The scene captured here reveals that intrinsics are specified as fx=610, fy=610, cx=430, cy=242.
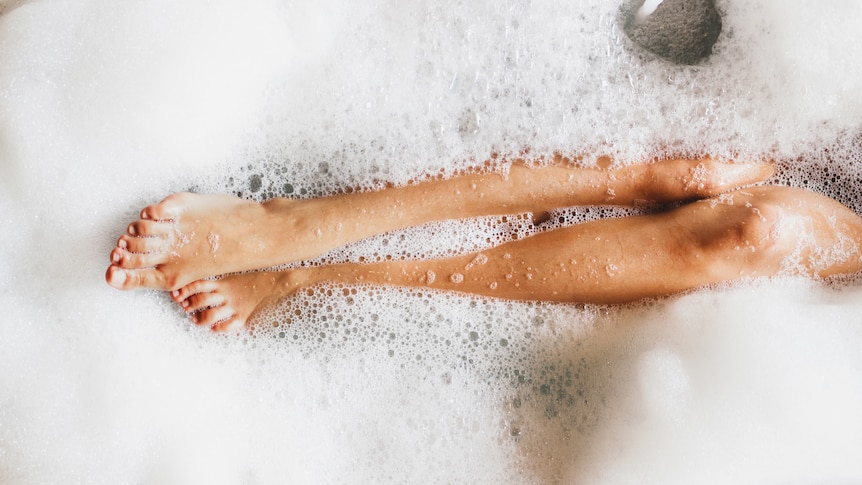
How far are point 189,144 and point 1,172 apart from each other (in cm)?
28

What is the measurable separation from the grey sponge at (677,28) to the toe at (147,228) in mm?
783

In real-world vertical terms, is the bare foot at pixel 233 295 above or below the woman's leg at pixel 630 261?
above

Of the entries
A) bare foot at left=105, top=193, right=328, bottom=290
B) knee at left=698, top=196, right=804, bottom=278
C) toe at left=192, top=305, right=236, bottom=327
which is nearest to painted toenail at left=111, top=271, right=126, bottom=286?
bare foot at left=105, top=193, right=328, bottom=290

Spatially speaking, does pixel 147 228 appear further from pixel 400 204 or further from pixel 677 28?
pixel 677 28

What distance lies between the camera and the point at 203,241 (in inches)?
34.2

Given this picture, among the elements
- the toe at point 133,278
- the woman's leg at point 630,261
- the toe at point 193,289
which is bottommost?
the woman's leg at point 630,261

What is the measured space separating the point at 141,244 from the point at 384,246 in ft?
1.16

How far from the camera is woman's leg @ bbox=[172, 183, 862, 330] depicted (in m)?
0.86

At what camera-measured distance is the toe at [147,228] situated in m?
0.85

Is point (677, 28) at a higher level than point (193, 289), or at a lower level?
higher

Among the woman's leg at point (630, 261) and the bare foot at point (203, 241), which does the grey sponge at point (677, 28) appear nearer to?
the woman's leg at point (630, 261)

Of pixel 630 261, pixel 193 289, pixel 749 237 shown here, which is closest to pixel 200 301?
pixel 193 289

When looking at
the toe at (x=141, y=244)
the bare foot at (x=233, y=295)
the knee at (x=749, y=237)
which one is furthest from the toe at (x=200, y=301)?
the knee at (x=749, y=237)

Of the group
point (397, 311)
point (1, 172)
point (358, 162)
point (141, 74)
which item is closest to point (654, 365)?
point (397, 311)
